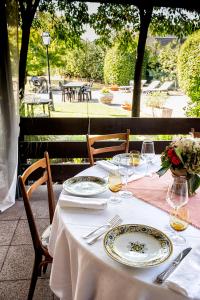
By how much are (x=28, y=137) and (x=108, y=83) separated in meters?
1.12

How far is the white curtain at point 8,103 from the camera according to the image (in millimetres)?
2535

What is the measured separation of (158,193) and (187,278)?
655mm

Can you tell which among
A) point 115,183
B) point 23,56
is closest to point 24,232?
point 115,183

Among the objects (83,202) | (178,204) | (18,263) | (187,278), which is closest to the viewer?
(187,278)

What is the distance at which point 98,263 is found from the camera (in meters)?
0.93

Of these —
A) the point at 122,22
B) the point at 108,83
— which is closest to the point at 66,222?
the point at 108,83

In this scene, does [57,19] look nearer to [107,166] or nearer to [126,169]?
[107,166]

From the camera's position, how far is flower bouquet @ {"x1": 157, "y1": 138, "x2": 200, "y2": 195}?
1301 millimetres

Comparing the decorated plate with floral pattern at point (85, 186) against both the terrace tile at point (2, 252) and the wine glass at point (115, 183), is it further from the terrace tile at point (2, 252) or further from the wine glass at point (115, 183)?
the terrace tile at point (2, 252)

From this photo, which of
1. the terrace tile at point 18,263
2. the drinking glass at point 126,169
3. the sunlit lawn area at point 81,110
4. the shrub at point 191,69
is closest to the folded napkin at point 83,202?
the drinking glass at point 126,169

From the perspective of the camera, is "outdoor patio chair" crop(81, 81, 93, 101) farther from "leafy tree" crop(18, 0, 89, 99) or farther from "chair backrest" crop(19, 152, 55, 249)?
"chair backrest" crop(19, 152, 55, 249)

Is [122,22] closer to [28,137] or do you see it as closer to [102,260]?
[28,137]

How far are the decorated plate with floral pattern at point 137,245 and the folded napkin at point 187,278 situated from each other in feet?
0.21

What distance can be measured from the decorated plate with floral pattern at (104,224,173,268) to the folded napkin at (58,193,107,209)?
0.19 meters
